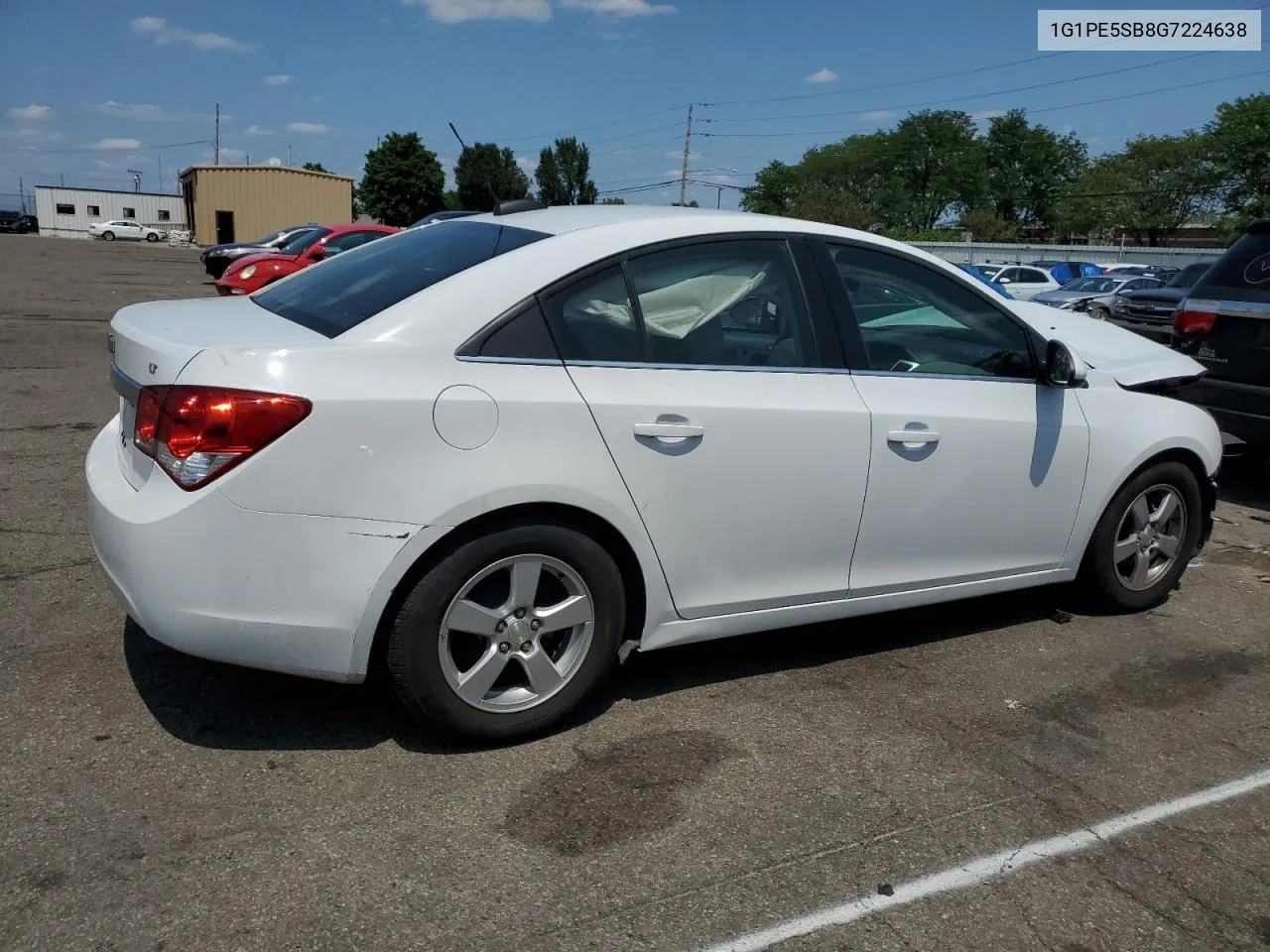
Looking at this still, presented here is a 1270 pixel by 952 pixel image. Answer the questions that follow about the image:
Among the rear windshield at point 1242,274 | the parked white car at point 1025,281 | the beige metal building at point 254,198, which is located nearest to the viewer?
the rear windshield at point 1242,274

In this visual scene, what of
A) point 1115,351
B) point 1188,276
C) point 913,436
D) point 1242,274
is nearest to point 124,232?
point 1188,276

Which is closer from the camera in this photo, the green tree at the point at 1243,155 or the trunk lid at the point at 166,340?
the trunk lid at the point at 166,340

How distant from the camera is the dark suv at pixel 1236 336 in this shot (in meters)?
6.60

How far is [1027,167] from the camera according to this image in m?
96.5

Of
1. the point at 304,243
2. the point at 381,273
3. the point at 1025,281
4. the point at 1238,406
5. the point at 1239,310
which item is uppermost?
the point at 304,243

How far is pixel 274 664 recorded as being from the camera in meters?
2.94

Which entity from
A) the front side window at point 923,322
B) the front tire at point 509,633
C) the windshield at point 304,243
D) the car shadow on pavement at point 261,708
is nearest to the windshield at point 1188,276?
the windshield at point 304,243

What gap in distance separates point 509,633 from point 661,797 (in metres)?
0.65

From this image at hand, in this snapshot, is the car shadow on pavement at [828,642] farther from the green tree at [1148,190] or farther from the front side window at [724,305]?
the green tree at [1148,190]

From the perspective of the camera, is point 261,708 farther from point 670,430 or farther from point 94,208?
point 94,208

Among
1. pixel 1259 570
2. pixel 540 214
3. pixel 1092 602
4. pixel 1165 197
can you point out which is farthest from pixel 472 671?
pixel 1165 197

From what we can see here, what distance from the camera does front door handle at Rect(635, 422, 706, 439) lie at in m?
3.24

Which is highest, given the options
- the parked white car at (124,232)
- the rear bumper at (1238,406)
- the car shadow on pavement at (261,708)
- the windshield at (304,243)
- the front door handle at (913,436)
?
the parked white car at (124,232)

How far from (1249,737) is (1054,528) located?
104 centimetres
